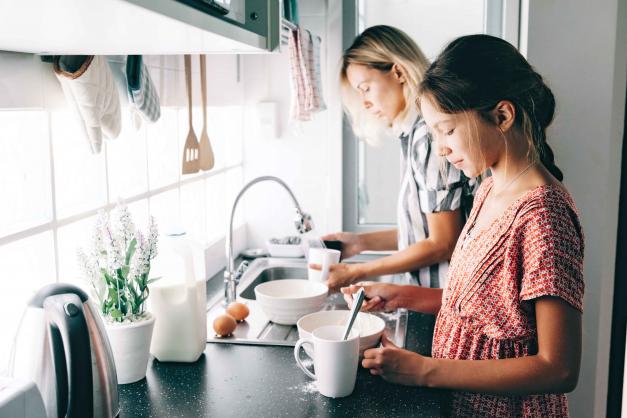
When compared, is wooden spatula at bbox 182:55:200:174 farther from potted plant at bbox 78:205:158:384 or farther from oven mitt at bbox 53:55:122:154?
potted plant at bbox 78:205:158:384

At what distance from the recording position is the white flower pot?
3.87 ft

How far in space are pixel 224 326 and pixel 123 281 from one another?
1.34 feet

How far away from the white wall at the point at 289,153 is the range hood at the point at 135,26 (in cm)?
156

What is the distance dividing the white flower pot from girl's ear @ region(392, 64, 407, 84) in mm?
984

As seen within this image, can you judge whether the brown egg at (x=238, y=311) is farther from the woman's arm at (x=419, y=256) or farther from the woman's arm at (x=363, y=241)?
the woman's arm at (x=363, y=241)

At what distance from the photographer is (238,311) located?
166cm

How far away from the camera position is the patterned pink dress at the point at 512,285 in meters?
1.08

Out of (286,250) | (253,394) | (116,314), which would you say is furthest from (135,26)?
(286,250)

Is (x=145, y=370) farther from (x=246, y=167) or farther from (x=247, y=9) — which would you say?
(x=246, y=167)

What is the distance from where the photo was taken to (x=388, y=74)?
6.06ft

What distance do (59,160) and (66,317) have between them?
0.63m

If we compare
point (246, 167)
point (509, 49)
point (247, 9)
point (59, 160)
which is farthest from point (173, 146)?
point (509, 49)

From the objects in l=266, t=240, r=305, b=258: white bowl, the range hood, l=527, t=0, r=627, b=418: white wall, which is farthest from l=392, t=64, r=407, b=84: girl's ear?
l=266, t=240, r=305, b=258: white bowl

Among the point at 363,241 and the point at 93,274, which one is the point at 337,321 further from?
A: the point at 363,241
